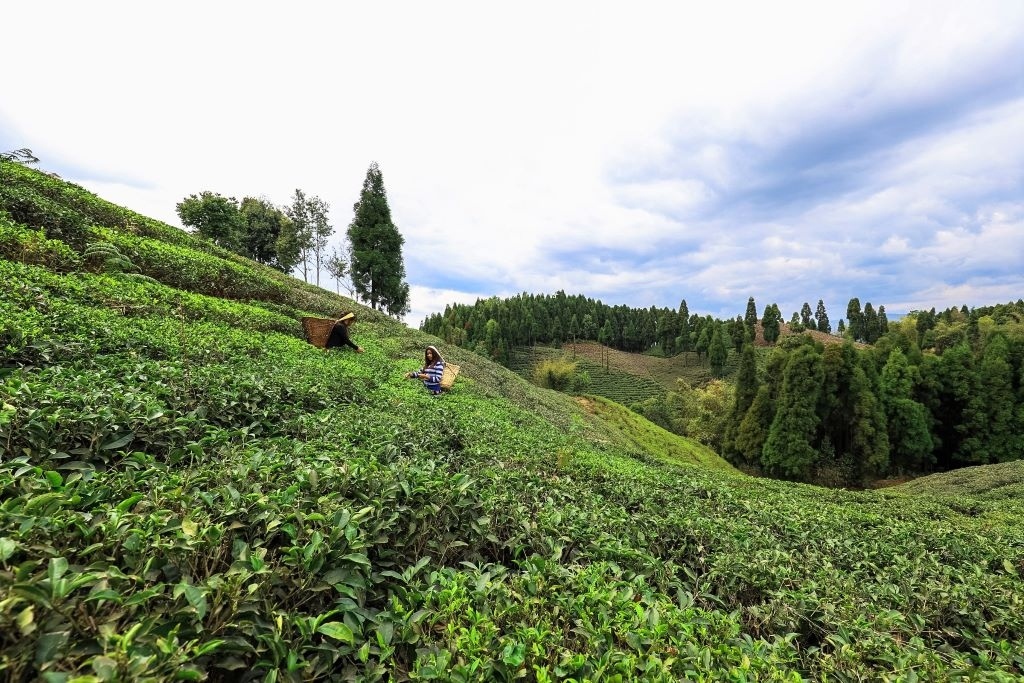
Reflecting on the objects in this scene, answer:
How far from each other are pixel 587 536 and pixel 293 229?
42048 mm

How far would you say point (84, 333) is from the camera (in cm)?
→ 515

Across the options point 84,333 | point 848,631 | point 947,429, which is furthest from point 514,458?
point 947,429

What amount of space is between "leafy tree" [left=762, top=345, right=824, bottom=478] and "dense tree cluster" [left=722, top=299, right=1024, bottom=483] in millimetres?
59

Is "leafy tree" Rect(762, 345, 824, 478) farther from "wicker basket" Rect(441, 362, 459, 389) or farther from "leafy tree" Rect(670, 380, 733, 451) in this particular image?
"wicker basket" Rect(441, 362, 459, 389)

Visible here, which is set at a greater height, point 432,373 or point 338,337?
point 338,337

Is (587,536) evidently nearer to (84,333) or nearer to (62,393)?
(62,393)

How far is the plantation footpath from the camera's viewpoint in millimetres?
1525

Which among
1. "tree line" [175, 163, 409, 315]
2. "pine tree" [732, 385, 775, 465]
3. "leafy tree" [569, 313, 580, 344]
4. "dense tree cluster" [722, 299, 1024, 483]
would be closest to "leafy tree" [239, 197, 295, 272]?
"tree line" [175, 163, 409, 315]

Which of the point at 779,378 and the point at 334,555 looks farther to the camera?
the point at 779,378

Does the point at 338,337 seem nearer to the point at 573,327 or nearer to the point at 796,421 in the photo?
the point at 796,421

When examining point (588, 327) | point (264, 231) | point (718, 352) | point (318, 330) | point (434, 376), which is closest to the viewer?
point (434, 376)

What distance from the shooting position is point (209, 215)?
88.4ft

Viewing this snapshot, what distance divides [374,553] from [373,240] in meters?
32.2

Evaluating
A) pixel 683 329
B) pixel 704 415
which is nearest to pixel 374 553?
pixel 704 415
